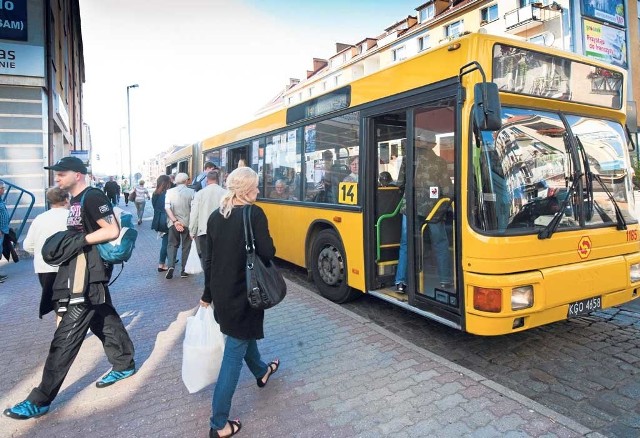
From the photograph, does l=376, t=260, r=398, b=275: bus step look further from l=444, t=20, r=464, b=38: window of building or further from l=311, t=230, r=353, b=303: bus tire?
l=444, t=20, r=464, b=38: window of building

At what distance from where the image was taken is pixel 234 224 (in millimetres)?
2682

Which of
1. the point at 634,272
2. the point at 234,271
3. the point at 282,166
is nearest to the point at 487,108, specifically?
the point at 234,271

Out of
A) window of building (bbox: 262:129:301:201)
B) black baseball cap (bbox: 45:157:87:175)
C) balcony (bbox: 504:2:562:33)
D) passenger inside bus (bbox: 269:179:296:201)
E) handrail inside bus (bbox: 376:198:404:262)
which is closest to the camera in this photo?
black baseball cap (bbox: 45:157:87:175)

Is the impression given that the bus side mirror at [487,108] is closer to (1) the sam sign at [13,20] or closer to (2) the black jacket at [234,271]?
(2) the black jacket at [234,271]

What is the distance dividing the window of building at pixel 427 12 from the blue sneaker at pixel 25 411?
38.0 m

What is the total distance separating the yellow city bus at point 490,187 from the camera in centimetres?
352

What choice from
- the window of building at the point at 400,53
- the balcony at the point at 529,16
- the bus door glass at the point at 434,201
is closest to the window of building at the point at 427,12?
the window of building at the point at 400,53

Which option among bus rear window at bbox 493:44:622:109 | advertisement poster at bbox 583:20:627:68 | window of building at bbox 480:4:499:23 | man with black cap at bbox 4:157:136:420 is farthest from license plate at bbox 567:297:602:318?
window of building at bbox 480:4:499:23

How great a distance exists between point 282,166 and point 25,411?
494 cm

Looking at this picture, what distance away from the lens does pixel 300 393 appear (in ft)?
10.9

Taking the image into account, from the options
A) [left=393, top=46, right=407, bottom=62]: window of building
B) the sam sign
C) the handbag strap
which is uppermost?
[left=393, top=46, right=407, bottom=62]: window of building

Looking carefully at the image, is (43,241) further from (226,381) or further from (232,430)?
(232,430)

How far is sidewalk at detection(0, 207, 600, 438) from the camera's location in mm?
2836

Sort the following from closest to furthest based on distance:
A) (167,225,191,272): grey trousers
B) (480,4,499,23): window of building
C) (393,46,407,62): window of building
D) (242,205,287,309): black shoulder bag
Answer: (242,205,287,309): black shoulder bag
(167,225,191,272): grey trousers
(480,4,499,23): window of building
(393,46,407,62): window of building
